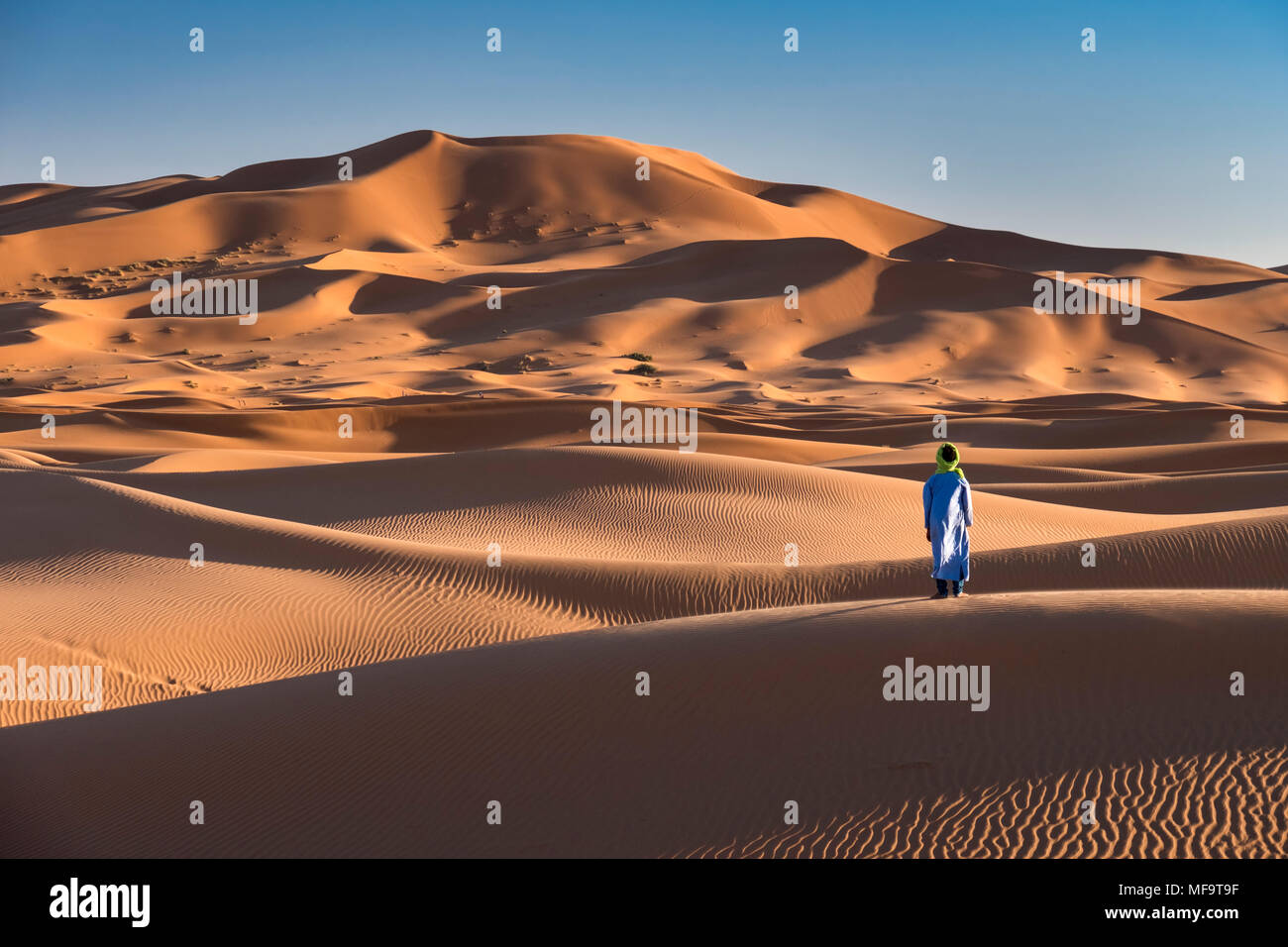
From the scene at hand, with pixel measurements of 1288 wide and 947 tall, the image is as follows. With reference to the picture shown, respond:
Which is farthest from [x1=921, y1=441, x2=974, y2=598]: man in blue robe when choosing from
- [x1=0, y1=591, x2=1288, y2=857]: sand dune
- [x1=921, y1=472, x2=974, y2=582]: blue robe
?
[x1=0, y1=591, x2=1288, y2=857]: sand dune

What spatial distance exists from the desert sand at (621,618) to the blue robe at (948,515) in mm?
364

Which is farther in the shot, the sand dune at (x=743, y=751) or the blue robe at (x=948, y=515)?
the blue robe at (x=948, y=515)

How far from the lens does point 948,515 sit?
723 cm

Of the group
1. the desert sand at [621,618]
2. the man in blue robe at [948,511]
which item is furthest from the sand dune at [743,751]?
the man in blue robe at [948,511]

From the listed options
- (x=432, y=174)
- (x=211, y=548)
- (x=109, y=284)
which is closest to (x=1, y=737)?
(x=211, y=548)

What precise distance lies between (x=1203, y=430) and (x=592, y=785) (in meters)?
25.8

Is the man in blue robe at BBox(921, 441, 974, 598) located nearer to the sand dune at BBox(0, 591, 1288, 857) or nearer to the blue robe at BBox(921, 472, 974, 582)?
the blue robe at BBox(921, 472, 974, 582)

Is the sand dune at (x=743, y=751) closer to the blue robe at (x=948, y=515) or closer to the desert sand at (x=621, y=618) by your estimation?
the desert sand at (x=621, y=618)

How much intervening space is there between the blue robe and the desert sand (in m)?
0.36

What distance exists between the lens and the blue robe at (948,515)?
723cm

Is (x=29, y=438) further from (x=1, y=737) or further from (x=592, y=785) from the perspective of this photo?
(x=592, y=785)

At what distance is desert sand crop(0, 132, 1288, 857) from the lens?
516 cm

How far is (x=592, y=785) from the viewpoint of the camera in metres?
5.54
